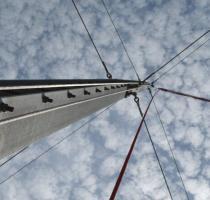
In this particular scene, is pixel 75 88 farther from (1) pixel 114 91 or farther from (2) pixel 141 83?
(2) pixel 141 83

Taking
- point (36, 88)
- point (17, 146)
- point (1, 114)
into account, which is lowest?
point (17, 146)

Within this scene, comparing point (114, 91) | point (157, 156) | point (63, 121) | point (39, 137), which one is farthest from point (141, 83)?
point (39, 137)

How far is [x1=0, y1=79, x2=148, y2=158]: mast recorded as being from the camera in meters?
→ 3.01

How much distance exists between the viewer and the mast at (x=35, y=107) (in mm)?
3012

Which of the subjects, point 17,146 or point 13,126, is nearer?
point 13,126

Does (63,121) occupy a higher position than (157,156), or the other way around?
(63,121)

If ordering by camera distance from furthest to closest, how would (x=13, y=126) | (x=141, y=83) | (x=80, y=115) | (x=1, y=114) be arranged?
1. (x=141, y=83)
2. (x=80, y=115)
3. (x=13, y=126)
4. (x=1, y=114)

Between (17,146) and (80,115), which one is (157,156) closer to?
(80,115)

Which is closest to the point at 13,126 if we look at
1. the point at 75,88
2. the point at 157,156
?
the point at 75,88

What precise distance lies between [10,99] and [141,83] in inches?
314

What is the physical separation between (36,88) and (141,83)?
7.38 meters

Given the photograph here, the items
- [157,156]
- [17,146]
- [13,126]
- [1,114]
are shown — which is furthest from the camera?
[157,156]

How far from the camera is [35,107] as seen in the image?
3.48 metres

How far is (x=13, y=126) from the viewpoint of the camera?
3.15 m
